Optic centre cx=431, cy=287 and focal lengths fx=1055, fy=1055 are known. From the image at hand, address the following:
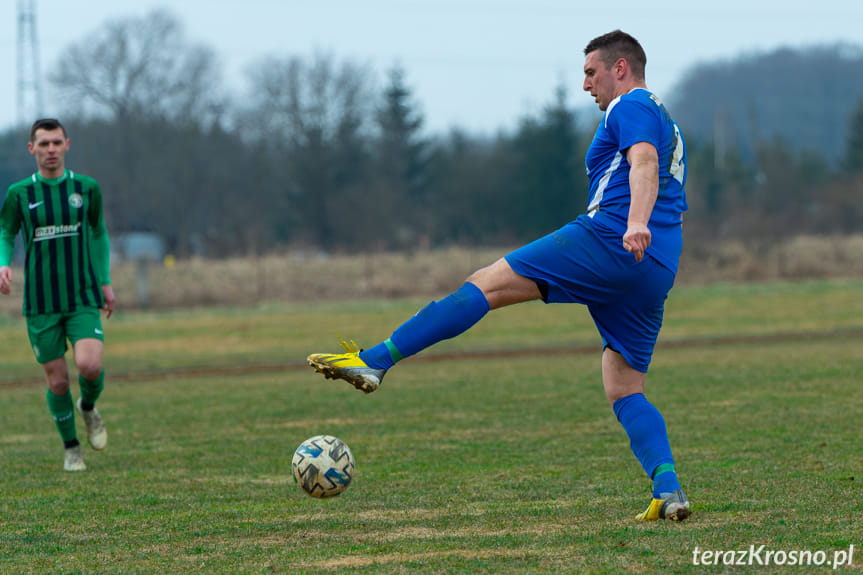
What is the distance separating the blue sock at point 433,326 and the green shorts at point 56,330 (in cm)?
375

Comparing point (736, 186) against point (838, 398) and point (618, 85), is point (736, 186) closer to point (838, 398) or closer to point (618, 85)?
point (838, 398)

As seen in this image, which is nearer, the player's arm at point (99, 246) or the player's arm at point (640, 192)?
the player's arm at point (640, 192)

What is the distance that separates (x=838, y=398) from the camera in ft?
36.3

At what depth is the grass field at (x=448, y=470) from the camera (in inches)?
189

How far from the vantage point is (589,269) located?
5.07 m

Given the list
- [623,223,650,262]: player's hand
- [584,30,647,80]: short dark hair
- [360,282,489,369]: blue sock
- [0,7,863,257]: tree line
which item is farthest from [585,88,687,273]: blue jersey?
[0,7,863,257]: tree line

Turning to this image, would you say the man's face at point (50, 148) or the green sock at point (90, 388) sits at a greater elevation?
the man's face at point (50, 148)

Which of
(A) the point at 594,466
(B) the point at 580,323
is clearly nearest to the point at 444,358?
(B) the point at 580,323

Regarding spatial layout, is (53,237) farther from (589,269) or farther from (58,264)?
(589,269)

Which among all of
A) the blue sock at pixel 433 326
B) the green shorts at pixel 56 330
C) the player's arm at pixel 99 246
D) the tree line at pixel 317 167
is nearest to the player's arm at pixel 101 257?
the player's arm at pixel 99 246

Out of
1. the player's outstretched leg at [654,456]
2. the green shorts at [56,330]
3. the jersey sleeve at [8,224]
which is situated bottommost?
the player's outstretched leg at [654,456]

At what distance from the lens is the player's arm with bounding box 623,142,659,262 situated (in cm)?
478

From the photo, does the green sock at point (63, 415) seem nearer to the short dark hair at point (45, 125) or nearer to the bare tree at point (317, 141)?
the short dark hair at point (45, 125)

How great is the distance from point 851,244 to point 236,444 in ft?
127
